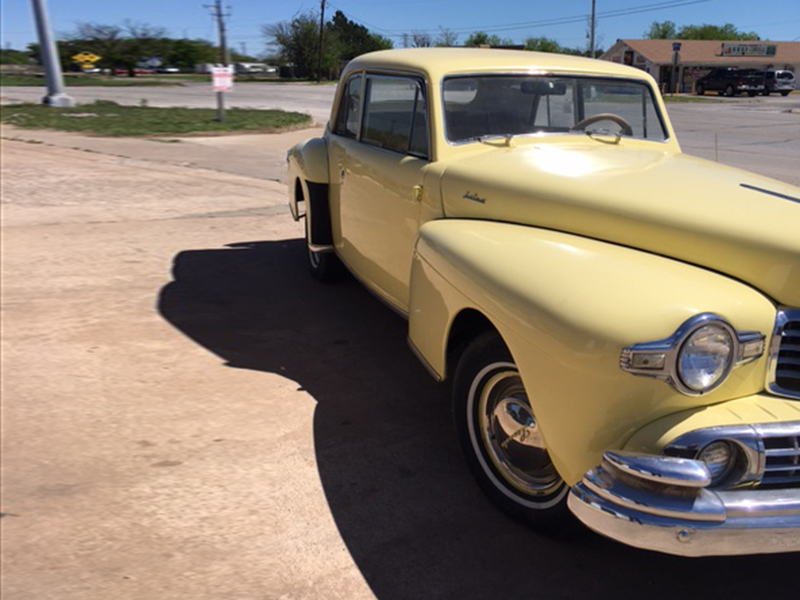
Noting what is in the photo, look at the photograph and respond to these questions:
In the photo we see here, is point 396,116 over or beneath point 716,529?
over

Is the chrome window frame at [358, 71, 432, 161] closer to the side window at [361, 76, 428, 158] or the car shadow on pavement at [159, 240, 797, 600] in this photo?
the side window at [361, 76, 428, 158]

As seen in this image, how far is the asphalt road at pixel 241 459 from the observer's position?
2504mm

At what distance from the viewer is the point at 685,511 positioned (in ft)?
6.51

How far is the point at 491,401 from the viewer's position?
2.86 meters

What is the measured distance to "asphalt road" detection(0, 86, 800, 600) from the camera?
250cm

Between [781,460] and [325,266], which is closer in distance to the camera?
[781,460]

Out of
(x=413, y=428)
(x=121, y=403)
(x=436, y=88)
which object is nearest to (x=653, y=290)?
(x=413, y=428)

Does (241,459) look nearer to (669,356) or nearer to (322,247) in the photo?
(669,356)

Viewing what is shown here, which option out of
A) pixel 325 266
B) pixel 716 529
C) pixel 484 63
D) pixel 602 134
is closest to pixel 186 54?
pixel 325 266

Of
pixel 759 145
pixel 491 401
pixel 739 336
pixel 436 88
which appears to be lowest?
pixel 759 145

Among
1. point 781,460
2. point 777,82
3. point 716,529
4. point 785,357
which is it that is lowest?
point 777,82

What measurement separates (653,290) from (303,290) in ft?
12.0

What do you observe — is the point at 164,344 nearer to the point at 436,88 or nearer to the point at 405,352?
the point at 405,352

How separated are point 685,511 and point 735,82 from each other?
176ft
